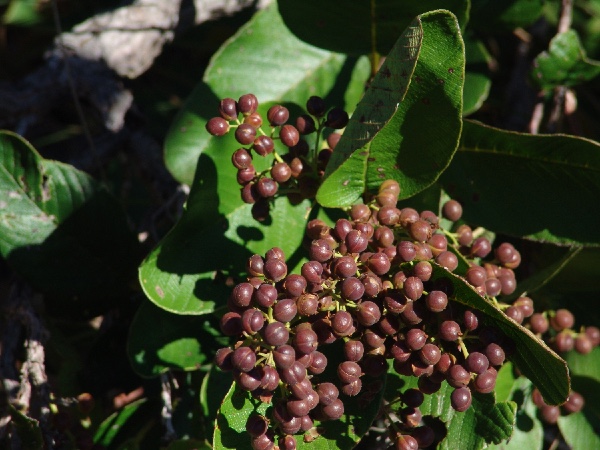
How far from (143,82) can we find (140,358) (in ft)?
5.43

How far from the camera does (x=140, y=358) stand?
180cm

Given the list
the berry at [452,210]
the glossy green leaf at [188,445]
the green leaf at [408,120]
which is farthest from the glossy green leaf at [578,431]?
the glossy green leaf at [188,445]

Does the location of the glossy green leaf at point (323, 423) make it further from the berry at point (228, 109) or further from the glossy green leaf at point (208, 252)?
the berry at point (228, 109)

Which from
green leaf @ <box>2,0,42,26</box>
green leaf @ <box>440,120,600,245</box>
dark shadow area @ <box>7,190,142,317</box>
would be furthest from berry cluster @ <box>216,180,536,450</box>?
green leaf @ <box>2,0,42,26</box>

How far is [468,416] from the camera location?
1.49 m

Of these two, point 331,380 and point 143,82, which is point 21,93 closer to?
point 143,82

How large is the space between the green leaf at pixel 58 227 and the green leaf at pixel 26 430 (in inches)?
17.0

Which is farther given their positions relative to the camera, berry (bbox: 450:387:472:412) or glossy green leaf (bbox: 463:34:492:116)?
glossy green leaf (bbox: 463:34:492:116)

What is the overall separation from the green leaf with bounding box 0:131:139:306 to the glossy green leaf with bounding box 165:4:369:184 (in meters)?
0.28

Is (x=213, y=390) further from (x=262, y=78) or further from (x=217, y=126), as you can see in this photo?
(x=262, y=78)

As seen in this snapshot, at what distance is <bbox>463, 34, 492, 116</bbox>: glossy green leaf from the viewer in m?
2.11

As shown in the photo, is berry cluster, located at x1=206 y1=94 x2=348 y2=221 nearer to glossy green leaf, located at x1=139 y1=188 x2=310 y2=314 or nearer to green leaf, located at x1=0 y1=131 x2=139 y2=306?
glossy green leaf, located at x1=139 y1=188 x2=310 y2=314

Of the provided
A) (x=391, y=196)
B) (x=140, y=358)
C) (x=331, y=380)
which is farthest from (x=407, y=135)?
(x=140, y=358)

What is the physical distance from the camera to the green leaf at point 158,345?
1.79m
